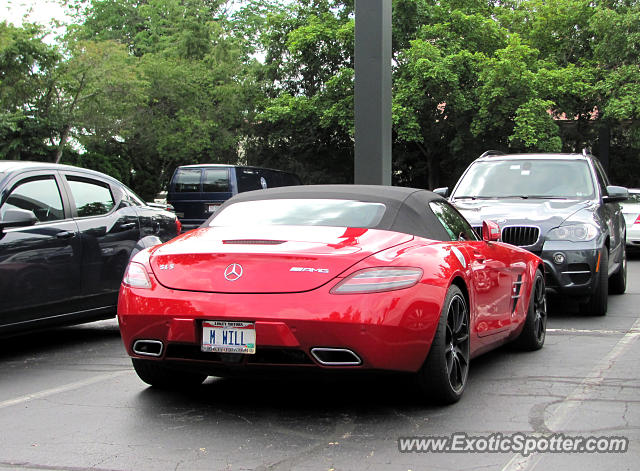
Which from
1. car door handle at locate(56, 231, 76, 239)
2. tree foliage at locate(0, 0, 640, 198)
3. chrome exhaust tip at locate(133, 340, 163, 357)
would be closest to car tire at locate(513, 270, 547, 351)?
chrome exhaust tip at locate(133, 340, 163, 357)

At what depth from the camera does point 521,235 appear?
9.12 meters

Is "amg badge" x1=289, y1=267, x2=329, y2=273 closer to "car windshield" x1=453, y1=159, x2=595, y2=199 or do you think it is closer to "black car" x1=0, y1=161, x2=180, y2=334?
"black car" x1=0, y1=161, x2=180, y2=334

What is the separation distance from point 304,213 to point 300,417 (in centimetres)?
133

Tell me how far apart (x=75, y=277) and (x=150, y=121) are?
30834 millimetres

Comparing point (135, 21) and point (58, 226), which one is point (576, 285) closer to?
point (58, 226)

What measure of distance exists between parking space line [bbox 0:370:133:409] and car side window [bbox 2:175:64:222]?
1637 mm

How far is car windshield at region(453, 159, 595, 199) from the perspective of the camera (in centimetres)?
1020

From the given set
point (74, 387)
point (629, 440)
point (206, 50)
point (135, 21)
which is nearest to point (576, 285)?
point (629, 440)

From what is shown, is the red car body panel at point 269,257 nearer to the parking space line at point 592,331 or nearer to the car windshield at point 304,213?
the car windshield at point 304,213

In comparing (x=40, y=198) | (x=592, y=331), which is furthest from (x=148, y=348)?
(x=592, y=331)

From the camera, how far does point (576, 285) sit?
8.86m

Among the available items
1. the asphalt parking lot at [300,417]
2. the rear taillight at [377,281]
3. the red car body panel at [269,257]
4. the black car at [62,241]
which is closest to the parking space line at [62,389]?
the asphalt parking lot at [300,417]

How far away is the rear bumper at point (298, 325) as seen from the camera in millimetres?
4422

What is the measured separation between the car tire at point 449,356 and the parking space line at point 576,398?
1.96ft
